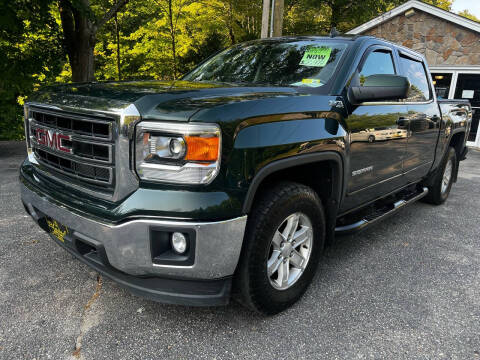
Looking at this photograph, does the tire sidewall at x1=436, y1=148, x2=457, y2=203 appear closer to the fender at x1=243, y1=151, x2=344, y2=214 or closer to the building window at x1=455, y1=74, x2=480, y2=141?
the fender at x1=243, y1=151, x2=344, y2=214

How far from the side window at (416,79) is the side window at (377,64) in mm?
350

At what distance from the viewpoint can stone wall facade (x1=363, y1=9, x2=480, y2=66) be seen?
37.8ft

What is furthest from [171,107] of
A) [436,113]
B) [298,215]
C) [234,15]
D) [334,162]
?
[234,15]

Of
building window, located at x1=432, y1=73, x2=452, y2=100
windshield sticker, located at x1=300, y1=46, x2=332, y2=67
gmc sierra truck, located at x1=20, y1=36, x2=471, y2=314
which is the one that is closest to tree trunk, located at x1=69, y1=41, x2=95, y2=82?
gmc sierra truck, located at x1=20, y1=36, x2=471, y2=314

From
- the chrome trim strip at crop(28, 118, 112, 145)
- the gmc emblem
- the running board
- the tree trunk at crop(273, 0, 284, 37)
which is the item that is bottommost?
the running board

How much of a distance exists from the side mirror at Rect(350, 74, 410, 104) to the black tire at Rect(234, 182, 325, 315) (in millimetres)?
820

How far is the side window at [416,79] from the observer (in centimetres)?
378

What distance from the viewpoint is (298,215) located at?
235 centimetres

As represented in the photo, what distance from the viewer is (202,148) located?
178 centimetres

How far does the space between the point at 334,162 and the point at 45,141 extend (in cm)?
194

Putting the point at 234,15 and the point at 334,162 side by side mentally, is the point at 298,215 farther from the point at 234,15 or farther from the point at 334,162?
the point at 234,15

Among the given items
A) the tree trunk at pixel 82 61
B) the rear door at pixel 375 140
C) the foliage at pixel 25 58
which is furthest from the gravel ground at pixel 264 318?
the tree trunk at pixel 82 61

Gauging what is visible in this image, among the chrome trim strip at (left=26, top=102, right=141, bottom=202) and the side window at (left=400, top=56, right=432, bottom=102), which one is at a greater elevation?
the side window at (left=400, top=56, right=432, bottom=102)

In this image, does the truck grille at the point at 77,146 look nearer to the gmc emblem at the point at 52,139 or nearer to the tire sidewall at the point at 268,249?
the gmc emblem at the point at 52,139
